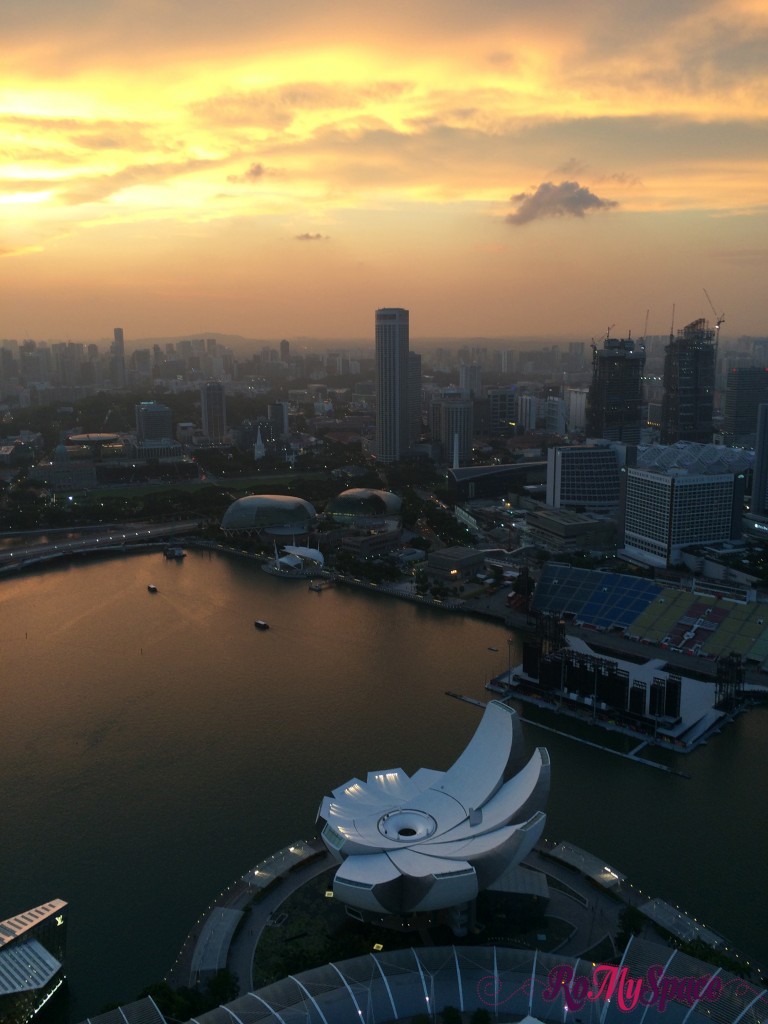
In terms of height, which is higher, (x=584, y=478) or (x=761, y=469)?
(x=761, y=469)

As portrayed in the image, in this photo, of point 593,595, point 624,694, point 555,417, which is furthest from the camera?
point 555,417

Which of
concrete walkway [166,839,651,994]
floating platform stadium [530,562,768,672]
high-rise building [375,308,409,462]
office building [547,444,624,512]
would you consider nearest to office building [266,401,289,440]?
high-rise building [375,308,409,462]

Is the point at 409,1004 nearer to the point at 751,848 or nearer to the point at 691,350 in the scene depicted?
the point at 751,848

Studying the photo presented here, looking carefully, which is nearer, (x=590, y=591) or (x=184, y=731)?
(x=184, y=731)

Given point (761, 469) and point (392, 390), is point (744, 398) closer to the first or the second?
point (761, 469)

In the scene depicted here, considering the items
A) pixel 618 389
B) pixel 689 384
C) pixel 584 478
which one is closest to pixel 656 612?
pixel 584 478

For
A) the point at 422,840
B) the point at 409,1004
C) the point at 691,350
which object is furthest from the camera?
the point at 691,350

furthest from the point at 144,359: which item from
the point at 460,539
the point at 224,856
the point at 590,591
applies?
the point at 224,856
